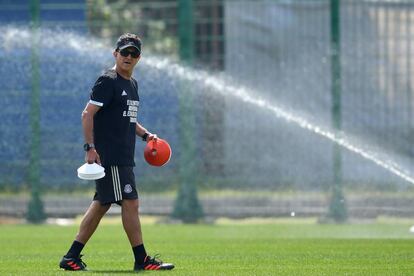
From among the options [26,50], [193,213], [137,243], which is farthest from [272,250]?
[26,50]

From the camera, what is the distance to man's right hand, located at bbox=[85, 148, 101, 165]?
8.53 m

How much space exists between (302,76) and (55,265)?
24.1ft

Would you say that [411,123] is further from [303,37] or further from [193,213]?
[193,213]

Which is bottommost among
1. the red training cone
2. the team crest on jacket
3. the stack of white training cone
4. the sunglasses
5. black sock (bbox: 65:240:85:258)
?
black sock (bbox: 65:240:85:258)

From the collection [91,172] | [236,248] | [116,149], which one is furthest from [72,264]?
[236,248]

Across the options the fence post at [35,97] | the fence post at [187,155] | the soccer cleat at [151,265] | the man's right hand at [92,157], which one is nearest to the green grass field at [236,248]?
the soccer cleat at [151,265]

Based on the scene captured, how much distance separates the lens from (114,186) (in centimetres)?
875

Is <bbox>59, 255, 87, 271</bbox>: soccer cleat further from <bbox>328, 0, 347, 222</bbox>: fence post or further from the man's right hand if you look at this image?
<bbox>328, 0, 347, 222</bbox>: fence post

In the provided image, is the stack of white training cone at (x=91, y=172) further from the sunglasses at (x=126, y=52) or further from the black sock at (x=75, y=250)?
the sunglasses at (x=126, y=52)

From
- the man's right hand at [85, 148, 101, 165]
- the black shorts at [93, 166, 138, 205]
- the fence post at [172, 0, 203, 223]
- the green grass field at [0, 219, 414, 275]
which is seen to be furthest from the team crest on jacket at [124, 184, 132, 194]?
the fence post at [172, 0, 203, 223]

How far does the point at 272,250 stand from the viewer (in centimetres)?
1067

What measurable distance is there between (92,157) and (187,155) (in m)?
7.27

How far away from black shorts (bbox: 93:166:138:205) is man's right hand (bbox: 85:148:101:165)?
7.5 inches

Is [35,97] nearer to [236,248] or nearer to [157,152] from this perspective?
[236,248]
